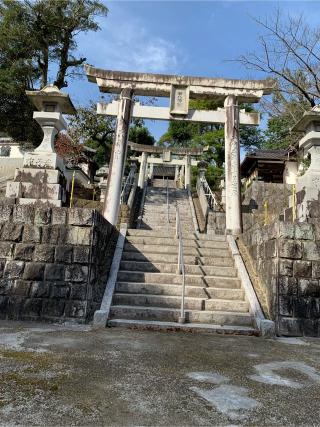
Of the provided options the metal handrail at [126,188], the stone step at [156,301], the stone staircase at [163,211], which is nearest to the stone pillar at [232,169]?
the stone staircase at [163,211]

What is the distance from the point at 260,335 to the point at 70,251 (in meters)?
2.94

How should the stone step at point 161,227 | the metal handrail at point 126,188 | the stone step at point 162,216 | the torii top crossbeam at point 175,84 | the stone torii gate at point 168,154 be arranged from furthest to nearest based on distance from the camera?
the stone torii gate at point 168,154 → the metal handrail at point 126,188 → the stone step at point 162,216 → the stone step at point 161,227 → the torii top crossbeam at point 175,84

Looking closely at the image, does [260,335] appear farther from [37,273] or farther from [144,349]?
[37,273]

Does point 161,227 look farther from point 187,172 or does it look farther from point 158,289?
point 187,172

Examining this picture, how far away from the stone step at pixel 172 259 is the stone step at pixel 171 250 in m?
0.15

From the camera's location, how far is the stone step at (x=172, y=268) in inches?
259

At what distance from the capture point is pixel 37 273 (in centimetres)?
532

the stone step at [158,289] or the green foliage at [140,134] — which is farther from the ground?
the green foliage at [140,134]

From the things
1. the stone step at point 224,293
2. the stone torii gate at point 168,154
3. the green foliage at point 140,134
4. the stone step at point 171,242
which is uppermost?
the green foliage at point 140,134

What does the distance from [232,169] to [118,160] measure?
118 inches

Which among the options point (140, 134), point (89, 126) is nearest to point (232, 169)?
point (89, 126)

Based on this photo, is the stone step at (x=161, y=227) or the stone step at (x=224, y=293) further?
the stone step at (x=161, y=227)

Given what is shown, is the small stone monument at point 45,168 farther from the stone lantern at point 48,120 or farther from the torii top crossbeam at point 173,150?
the torii top crossbeam at point 173,150

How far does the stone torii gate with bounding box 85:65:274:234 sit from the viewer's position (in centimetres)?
974
